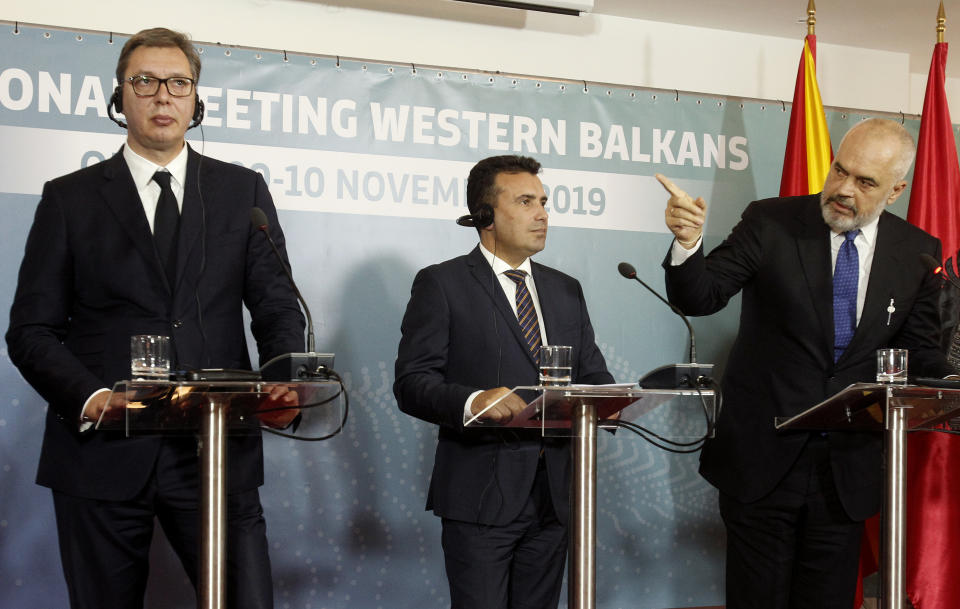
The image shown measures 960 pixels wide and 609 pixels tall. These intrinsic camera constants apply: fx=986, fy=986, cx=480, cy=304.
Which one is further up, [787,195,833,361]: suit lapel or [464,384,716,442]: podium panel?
[787,195,833,361]: suit lapel

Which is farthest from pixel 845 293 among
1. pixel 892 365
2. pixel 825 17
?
pixel 825 17

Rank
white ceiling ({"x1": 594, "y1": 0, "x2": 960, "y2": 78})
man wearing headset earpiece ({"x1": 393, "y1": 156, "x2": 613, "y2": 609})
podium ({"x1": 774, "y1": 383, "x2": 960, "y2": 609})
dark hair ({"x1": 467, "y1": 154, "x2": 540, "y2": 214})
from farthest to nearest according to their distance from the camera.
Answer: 1. white ceiling ({"x1": 594, "y1": 0, "x2": 960, "y2": 78})
2. dark hair ({"x1": 467, "y1": 154, "x2": 540, "y2": 214})
3. man wearing headset earpiece ({"x1": 393, "y1": 156, "x2": 613, "y2": 609})
4. podium ({"x1": 774, "y1": 383, "x2": 960, "y2": 609})

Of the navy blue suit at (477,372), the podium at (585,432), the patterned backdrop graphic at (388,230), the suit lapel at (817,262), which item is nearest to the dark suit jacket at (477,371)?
the navy blue suit at (477,372)

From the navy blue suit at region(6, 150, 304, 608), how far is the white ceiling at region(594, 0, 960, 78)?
2901mm

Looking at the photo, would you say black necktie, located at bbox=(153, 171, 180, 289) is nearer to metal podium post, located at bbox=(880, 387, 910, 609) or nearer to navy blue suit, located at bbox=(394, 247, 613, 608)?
navy blue suit, located at bbox=(394, 247, 613, 608)

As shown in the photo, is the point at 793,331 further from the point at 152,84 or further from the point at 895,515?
the point at 152,84

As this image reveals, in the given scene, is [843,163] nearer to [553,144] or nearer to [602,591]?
[553,144]

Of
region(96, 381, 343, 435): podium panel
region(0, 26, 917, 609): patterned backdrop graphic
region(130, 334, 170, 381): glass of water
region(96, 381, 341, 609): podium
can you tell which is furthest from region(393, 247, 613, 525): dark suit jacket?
region(0, 26, 917, 609): patterned backdrop graphic

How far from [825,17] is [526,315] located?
3.06 metres

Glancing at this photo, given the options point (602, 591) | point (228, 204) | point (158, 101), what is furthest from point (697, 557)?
point (158, 101)

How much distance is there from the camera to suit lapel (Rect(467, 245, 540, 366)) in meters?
3.03

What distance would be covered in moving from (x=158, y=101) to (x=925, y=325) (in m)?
2.45

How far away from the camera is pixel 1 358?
386 cm

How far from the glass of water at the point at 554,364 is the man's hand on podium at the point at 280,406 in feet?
2.07
